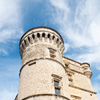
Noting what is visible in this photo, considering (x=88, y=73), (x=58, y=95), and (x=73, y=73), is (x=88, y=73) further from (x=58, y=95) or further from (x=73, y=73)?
(x=58, y=95)

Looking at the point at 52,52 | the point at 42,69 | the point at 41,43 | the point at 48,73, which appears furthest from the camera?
the point at 41,43

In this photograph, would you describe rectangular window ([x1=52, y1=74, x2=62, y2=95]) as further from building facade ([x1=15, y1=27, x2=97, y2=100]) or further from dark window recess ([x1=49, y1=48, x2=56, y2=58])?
dark window recess ([x1=49, y1=48, x2=56, y2=58])

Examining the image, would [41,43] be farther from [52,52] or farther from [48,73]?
[48,73]

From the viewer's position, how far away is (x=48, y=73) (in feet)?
35.6

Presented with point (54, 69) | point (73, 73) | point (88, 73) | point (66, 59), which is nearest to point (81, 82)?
point (73, 73)

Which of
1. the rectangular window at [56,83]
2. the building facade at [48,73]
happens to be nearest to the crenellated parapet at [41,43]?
the building facade at [48,73]

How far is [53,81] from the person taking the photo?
10.5 meters

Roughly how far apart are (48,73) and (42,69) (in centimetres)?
77

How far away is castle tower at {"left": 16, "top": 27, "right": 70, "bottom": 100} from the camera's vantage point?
9.72 meters

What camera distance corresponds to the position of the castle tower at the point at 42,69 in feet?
31.9

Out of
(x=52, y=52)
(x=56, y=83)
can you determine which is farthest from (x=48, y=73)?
(x=52, y=52)

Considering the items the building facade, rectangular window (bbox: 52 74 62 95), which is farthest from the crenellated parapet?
rectangular window (bbox: 52 74 62 95)

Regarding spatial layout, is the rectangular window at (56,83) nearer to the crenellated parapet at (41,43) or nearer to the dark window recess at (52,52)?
the crenellated parapet at (41,43)

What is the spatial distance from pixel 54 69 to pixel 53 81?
145 centimetres
